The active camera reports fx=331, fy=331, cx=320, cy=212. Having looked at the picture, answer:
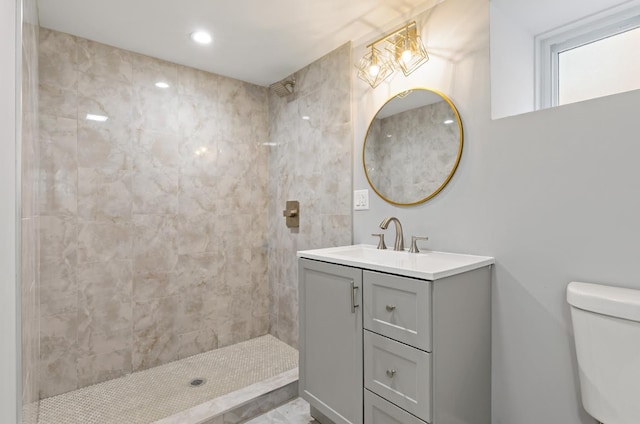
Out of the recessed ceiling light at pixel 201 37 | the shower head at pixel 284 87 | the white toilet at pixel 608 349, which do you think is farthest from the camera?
the shower head at pixel 284 87

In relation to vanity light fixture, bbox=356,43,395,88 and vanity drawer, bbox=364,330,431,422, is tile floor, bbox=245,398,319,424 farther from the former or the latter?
vanity light fixture, bbox=356,43,395,88

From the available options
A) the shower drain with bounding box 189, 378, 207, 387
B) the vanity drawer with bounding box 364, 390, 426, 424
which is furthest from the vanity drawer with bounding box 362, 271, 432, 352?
the shower drain with bounding box 189, 378, 207, 387

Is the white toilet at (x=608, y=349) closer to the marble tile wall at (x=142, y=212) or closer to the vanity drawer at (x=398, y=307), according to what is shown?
the vanity drawer at (x=398, y=307)

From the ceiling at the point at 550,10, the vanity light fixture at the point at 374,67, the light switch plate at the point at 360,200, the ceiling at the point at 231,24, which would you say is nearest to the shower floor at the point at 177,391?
the light switch plate at the point at 360,200

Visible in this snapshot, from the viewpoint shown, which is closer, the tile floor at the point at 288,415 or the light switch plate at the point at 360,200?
the tile floor at the point at 288,415

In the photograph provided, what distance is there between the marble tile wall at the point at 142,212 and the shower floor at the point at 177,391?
4.1 inches

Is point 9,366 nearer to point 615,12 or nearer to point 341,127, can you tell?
point 341,127

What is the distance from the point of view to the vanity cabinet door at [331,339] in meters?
1.43

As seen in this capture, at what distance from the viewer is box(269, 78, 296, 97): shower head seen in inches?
98.7

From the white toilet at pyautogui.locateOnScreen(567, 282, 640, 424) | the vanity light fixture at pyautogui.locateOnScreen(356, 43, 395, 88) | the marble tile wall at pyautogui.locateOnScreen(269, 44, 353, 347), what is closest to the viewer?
the white toilet at pyautogui.locateOnScreen(567, 282, 640, 424)

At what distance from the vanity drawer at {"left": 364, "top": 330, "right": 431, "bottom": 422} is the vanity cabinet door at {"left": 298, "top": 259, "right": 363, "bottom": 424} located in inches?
2.6

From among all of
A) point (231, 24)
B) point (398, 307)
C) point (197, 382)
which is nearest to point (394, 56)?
point (231, 24)

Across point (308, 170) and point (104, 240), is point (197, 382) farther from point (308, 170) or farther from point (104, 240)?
point (308, 170)

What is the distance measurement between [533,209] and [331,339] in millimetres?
1037
